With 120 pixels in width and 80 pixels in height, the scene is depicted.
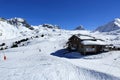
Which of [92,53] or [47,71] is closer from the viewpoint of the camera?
[47,71]

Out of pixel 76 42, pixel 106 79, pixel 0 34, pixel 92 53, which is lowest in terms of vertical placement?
pixel 106 79

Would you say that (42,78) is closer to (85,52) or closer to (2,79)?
(2,79)

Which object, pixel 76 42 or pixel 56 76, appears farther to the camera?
pixel 76 42

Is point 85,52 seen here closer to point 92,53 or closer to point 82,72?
point 92,53

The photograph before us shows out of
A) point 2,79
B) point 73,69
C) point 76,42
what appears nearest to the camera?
point 2,79

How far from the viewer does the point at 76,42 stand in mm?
54156

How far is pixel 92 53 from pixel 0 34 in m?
165

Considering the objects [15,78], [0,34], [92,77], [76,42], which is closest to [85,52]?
[76,42]

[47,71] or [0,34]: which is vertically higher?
[0,34]

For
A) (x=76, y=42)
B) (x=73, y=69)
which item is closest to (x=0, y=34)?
(x=76, y=42)

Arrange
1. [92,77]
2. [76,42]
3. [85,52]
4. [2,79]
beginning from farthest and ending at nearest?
[76,42], [85,52], [92,77], [2,79]

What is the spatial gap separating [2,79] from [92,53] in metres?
30.5

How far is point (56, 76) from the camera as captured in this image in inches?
823

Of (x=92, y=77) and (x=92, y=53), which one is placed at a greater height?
(x=92, y=53)
